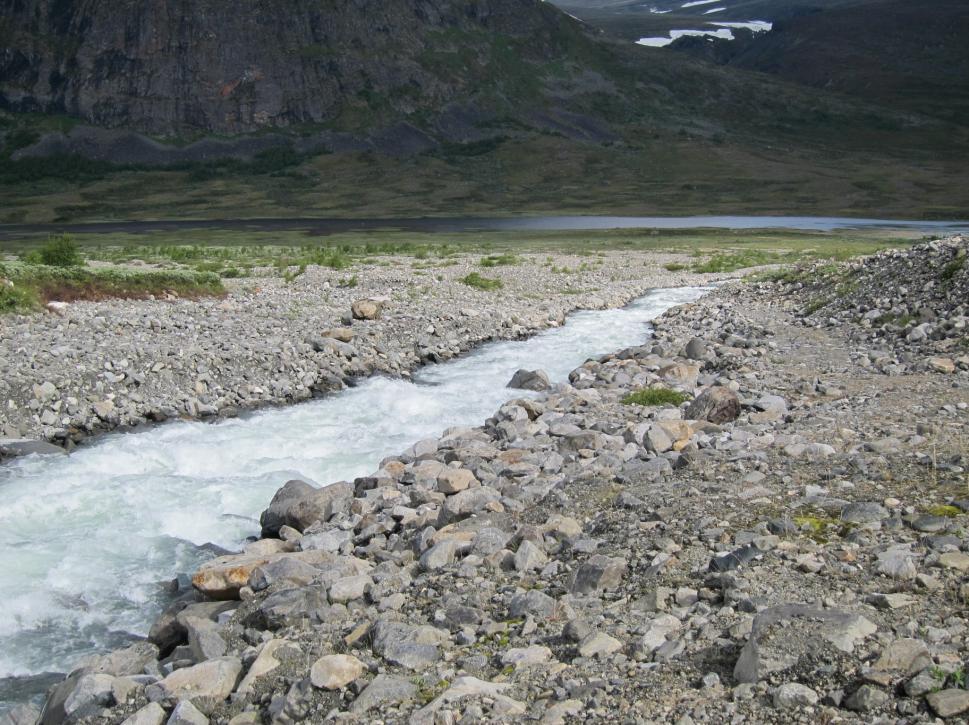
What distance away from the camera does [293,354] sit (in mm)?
26547

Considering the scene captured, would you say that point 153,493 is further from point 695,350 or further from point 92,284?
point 92,284

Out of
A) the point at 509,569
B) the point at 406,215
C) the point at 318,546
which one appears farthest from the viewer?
the point at 406,215

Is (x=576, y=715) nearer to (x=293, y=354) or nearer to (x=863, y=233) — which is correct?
(x=293, y=354)

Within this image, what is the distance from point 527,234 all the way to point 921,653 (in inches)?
4104

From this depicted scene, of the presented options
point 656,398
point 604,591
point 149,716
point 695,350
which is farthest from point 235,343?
point 604,591

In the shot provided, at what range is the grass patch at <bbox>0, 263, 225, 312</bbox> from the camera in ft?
109

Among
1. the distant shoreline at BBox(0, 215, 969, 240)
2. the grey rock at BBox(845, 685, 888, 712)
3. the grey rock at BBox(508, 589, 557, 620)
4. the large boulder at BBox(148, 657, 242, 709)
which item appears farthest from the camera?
the distant shoreline at BBox(0, 215, 969, 240)

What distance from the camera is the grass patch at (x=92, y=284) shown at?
33281mm

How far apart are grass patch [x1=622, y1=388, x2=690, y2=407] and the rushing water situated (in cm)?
393

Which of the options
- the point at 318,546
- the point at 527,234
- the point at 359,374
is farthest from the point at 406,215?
the point at 318,546

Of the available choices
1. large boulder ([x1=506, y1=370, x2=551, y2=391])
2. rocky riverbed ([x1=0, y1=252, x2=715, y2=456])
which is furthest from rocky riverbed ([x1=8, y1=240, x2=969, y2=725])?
rocky riverbed ([x1=0, y1=252, x2=715, y2=456])

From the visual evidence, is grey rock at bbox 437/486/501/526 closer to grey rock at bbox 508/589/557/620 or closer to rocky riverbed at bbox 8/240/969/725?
rocky riverbed at bbox 8/240/969/725

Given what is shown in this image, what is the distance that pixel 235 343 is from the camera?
87.5ft

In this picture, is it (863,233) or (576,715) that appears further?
(863,233)
